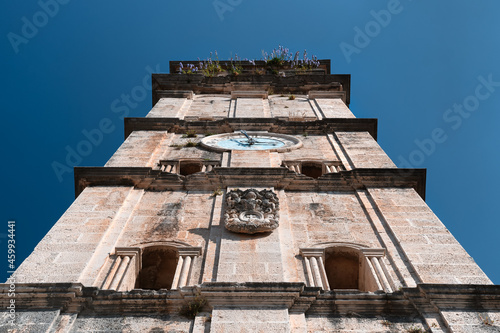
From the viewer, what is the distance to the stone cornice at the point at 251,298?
8492 millimetres

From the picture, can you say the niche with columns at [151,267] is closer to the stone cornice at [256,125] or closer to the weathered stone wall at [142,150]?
the weathered stone wall at [142,150]

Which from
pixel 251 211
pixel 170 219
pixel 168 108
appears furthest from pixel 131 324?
pixel 168 108

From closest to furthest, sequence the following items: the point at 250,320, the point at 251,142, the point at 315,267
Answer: the point at 250,320 < the point at 315,267 < the point at 251,142

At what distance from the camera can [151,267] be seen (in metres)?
11.0

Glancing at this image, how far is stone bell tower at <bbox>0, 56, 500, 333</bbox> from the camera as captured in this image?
8422mm

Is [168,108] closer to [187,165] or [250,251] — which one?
[187,165]

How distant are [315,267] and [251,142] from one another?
8.16 metres

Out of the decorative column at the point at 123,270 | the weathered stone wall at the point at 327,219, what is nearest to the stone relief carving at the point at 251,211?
the weathered stone wall at the point at 327,219

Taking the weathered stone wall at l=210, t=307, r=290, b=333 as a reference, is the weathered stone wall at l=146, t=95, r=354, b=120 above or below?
above

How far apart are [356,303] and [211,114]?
50.6ft

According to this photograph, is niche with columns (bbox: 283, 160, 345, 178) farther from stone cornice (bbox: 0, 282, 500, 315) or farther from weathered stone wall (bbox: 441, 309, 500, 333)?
weathered stone wall (bbox: 441, 309, 500, 333)

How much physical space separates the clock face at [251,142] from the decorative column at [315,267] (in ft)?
22.4

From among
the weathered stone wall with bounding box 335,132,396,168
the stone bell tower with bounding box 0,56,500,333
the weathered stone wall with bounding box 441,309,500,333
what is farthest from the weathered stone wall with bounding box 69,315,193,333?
the weathered stone wall with bounding box 335,132,396,168

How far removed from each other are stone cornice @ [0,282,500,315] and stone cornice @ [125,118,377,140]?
10879mm
